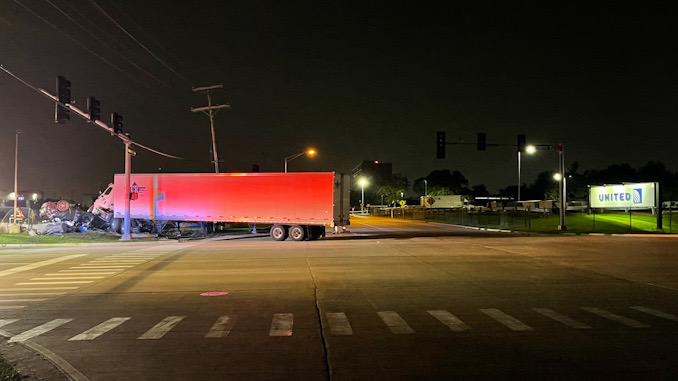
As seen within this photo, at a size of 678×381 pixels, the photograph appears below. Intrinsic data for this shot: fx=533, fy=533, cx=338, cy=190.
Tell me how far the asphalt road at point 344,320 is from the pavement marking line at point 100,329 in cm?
2

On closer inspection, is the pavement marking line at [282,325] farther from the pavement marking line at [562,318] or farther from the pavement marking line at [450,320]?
the pavement marking line at [562,318]

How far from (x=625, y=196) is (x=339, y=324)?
4487cm

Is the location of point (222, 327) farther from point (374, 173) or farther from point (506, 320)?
point (374, 173)

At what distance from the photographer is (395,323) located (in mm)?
8883

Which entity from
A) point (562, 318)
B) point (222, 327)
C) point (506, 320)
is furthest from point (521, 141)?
point (222, 327)

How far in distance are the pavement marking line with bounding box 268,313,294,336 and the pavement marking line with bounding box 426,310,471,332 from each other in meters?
2.56

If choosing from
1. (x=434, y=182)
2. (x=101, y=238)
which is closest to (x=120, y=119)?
(x=101, y=238)

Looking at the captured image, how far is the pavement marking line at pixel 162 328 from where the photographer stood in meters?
8.14

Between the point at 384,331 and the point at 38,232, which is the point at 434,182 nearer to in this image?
the point at 38,232

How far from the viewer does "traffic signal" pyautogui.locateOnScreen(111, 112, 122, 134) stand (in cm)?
2594

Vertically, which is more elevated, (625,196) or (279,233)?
(625,196)

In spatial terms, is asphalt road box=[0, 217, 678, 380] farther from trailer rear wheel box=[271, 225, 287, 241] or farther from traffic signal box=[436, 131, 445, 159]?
traffic signal box=[436, 131, 445, 159]

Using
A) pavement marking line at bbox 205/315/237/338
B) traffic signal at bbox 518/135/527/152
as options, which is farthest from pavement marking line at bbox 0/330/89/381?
traffic signal at bbox 518/135/527/152

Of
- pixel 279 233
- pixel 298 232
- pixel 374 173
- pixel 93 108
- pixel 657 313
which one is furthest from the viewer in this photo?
pixel 374 173
